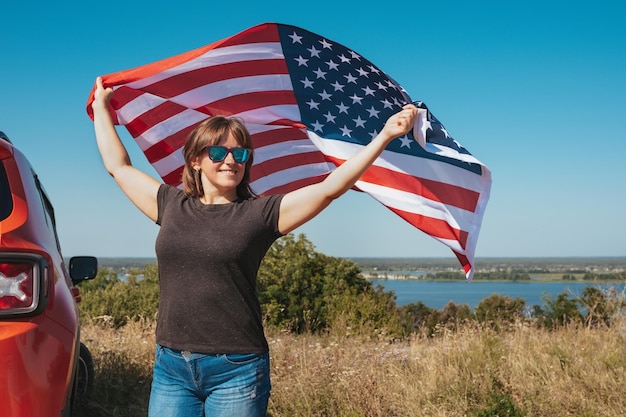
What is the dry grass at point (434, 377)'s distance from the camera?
5738 millimetres

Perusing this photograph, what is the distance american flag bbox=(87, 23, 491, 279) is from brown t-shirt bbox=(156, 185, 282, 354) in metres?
2.62

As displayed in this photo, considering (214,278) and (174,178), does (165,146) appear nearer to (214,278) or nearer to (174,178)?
(174,178)

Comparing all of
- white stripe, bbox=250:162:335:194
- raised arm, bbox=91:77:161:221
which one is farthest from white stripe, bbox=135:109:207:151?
raised arm, bbox=91:77:161:221

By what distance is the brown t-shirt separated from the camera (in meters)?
2.73

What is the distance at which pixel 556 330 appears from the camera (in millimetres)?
8852

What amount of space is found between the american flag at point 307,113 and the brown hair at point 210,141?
7.45ft

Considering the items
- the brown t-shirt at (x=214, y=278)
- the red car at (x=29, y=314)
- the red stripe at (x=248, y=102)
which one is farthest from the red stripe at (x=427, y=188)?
the red car at (x=29, y=314)

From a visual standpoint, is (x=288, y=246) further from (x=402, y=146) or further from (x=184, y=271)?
(x=184, y=271)

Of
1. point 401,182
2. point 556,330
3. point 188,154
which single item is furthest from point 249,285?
point 556,330

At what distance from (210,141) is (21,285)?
0.93m

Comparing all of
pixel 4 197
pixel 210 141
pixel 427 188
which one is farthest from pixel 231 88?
pixel 4 197

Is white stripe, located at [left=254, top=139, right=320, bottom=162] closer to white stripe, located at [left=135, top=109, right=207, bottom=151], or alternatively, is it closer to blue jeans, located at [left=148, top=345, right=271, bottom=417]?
white stripe, located at [left=135, top=109, right=207, bottom=151]

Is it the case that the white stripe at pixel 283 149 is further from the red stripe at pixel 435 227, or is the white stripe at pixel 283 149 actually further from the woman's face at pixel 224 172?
the woman's face at pixel 224 172

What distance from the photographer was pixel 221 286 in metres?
2.74
